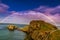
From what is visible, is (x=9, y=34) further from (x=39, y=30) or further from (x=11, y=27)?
(x=39, y=30)

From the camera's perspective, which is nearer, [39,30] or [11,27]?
[39,30]

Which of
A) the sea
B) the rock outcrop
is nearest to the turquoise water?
the sea

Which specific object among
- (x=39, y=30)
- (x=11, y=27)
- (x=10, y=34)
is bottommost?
(x=10, y=34)

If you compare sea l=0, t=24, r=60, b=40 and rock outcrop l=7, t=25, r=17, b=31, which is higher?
rock outcrop l=7, t=25, r=17, b=31

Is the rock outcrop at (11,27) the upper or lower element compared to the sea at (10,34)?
upper

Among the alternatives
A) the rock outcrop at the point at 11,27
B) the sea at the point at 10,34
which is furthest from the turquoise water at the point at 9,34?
the rock outcrop at the point at 11,27

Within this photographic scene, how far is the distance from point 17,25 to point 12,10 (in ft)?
2.42

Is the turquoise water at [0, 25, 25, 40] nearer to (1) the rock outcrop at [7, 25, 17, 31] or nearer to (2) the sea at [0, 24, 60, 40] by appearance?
(2) the sea at [0, 24, 60, 40]

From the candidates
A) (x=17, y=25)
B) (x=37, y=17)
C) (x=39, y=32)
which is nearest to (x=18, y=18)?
(x=17, y=25)

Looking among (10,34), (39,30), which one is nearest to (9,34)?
(10,34)

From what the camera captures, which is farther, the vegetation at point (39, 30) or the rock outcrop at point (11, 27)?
the rock outcrop at point (11, 27)

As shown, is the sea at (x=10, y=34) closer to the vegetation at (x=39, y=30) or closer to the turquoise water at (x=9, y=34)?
the turquoise water at (x=9, y=34)

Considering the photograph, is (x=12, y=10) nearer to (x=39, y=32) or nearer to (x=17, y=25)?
(x=17, y=25)

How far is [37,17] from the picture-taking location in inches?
327
